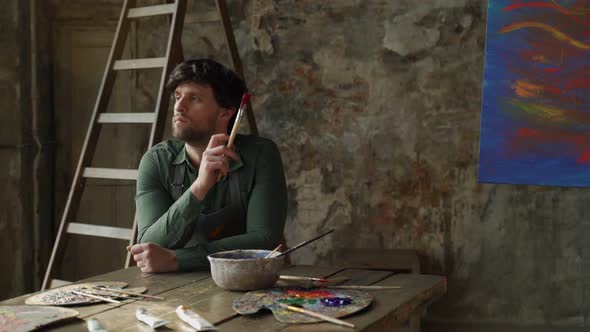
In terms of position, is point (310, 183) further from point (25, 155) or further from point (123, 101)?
point (25, 155)

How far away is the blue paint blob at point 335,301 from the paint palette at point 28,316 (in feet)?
2.20

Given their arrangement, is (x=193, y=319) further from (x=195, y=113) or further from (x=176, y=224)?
(x=195, y=113)

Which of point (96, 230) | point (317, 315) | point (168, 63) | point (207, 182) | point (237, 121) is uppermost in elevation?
point (168, 63)

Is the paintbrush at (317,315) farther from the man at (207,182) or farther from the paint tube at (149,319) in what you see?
the man at (207,182)

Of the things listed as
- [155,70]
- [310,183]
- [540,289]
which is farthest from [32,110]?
[540,289]

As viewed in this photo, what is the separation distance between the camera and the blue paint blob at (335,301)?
1.95m

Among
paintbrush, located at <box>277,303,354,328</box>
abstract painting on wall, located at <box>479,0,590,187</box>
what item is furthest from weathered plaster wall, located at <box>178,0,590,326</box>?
paintbrush, located at <box>277,303,354,328</box>

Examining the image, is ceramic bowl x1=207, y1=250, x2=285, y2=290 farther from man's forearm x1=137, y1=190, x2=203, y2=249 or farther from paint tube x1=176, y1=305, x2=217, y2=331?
man's forearm x1=137, y1=190, x2=203, y2=249

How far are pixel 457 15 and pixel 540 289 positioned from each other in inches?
70.1

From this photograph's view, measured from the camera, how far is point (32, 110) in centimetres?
466

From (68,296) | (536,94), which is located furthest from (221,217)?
(536,94)

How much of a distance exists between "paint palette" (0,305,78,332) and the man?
646 millimetres

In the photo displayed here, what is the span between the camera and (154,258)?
245 centimetres

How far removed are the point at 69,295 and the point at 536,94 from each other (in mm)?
3167
